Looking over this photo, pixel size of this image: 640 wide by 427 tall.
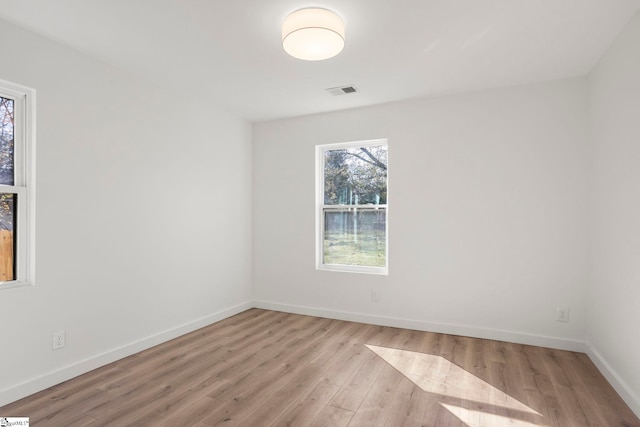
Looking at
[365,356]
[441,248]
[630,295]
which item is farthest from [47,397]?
[630,295]

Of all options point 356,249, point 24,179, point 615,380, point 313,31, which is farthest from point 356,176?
point 24,179

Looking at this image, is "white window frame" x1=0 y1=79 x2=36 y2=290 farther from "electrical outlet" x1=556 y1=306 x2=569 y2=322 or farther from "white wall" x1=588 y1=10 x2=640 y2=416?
"electrical outlet" x1=556 y1=306 x2=569 y2=322

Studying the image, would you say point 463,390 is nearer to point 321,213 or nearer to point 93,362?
point 321,213

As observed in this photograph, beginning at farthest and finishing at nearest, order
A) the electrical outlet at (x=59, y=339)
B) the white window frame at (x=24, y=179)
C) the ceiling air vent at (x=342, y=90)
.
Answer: the ceiling air vent at (x=342, y=90), the electrical outlet at (x=59, y=339), the white window frame at (x=24, y=179)

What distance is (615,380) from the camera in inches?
99.3

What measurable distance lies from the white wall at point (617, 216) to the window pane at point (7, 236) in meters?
Result: 4.17

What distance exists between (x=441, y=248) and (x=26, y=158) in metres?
3.70

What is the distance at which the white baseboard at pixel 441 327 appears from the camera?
A: 130 inches

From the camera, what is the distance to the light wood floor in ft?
7.16

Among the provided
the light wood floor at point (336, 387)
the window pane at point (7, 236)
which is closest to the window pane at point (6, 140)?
the window pane at point (7, 236)

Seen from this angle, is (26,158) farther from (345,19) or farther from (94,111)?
(345,19)

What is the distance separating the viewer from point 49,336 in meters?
2.58

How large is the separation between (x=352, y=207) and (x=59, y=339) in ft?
10.2

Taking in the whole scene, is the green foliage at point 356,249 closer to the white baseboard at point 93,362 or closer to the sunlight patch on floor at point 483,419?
the white baseboard at point 93,362
